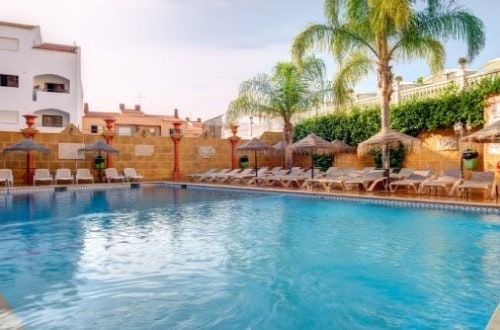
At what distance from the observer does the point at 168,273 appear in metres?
5.29

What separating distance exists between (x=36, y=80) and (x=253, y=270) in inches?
1348

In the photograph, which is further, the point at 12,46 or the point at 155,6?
the point at 12,46

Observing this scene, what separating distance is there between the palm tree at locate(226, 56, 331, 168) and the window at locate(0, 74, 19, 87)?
2074cm

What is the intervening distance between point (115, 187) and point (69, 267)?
12902 millimetres

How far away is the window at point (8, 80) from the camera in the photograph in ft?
104

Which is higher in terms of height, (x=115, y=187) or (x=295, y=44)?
(x=295, y=44)

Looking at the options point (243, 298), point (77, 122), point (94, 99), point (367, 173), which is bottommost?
point (243, 298)

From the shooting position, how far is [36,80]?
112 feet

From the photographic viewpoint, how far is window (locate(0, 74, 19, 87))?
1252 inches

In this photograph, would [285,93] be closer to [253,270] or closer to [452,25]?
[452,25]

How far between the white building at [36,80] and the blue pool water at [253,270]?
26203mm

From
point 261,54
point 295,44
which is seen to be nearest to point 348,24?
point 295,44

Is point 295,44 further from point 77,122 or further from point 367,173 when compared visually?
point 77,122

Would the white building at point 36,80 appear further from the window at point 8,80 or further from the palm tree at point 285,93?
the palm tree at point 285,93
